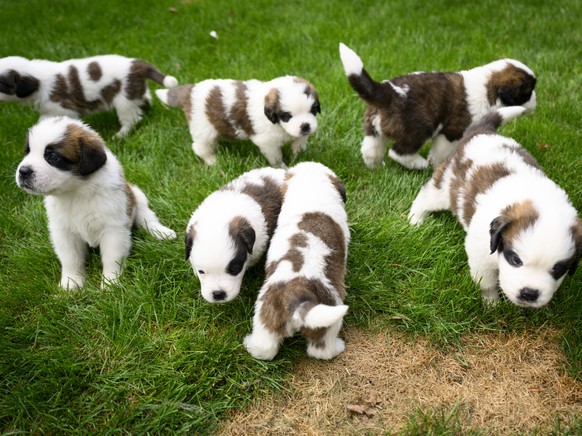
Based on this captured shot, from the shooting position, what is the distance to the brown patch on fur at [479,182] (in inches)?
150

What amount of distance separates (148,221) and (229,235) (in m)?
1.33

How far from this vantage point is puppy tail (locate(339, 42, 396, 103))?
15.4 ft

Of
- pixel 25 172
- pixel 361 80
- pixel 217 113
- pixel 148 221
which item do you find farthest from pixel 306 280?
pixel 217 113

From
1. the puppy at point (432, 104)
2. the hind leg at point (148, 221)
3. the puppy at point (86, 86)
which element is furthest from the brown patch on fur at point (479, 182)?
the puppy at point (86, 86)

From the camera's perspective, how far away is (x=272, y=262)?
3.46m

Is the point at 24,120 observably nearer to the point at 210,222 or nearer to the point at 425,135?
the point at 210,222

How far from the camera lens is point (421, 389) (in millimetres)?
3350

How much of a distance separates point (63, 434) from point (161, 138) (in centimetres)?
372

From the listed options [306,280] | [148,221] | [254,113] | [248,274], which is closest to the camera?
[306,280]

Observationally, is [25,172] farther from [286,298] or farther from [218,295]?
[286,298]

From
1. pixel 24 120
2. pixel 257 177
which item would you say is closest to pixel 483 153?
pixel 257 177

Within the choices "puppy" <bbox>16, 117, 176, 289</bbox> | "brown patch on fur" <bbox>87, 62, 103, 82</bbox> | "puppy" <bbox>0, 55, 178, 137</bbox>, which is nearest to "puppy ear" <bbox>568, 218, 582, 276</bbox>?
"puppy" <bbox>16, 117, 176, 289</bbox>

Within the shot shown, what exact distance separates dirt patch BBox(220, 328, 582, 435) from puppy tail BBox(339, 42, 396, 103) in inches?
93.6

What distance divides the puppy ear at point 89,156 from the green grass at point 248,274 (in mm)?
805
